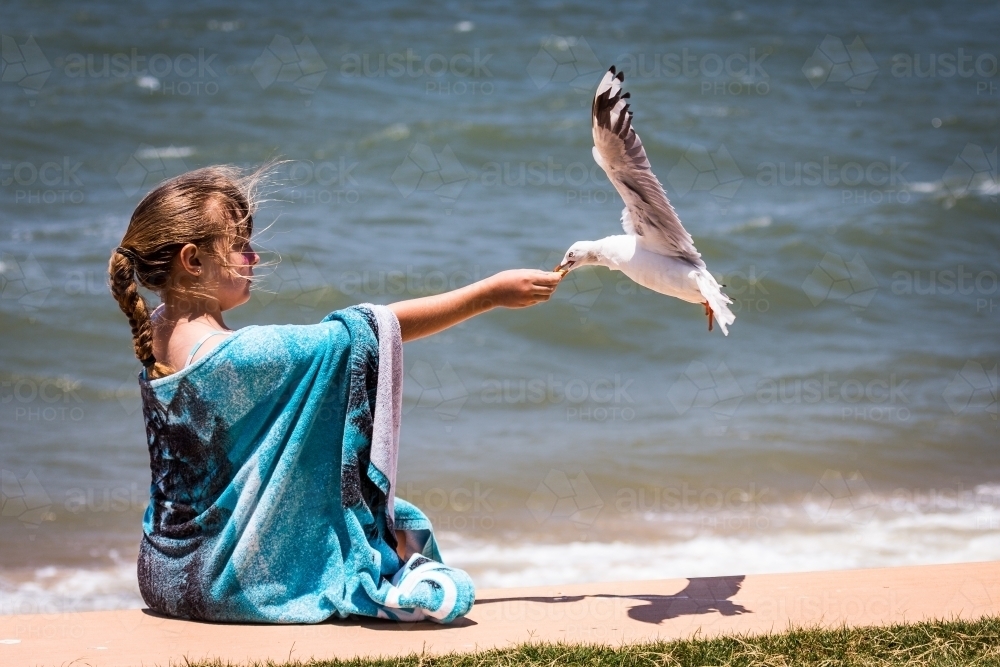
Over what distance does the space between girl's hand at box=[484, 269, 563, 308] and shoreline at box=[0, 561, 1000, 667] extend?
2.69 ft

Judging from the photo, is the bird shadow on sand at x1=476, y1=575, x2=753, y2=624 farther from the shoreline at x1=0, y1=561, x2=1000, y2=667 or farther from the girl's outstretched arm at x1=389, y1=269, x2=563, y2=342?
the girl's outstretched arm at x1=389, y1=269, x2=563, y2=342

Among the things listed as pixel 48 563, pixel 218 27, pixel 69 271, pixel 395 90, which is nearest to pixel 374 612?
pixel 48 563

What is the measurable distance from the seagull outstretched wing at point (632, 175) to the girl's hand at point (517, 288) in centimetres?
51

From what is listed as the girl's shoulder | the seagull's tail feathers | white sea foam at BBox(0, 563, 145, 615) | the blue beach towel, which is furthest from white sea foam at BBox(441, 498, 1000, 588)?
the girl's shoulder

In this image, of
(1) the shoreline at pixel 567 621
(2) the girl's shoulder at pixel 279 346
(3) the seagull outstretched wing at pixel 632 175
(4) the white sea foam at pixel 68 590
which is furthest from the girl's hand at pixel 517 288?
(4) the white sea foam at pixel 68 590

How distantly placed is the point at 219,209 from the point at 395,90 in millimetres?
10411

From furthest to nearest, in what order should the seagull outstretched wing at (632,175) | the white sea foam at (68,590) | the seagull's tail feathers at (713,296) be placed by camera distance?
1. the white sea foam at (68,590)
2. the seagull's tail feathers at (713,296)
3. the seagull outstretched wing at (632,175)

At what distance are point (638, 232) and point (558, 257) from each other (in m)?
→ 5.41

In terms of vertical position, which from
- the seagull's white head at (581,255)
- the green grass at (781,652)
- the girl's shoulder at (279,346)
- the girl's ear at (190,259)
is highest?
the seagull's white head at (581,255)

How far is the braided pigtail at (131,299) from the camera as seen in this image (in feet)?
8.50

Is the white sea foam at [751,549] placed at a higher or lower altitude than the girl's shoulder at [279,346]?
lower

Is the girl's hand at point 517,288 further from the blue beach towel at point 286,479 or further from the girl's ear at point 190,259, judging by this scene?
the girl's ear at point 190,259

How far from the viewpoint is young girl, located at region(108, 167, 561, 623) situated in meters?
2.65

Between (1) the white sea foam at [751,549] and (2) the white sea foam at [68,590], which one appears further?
(1) the white sea foam at [751,549]
